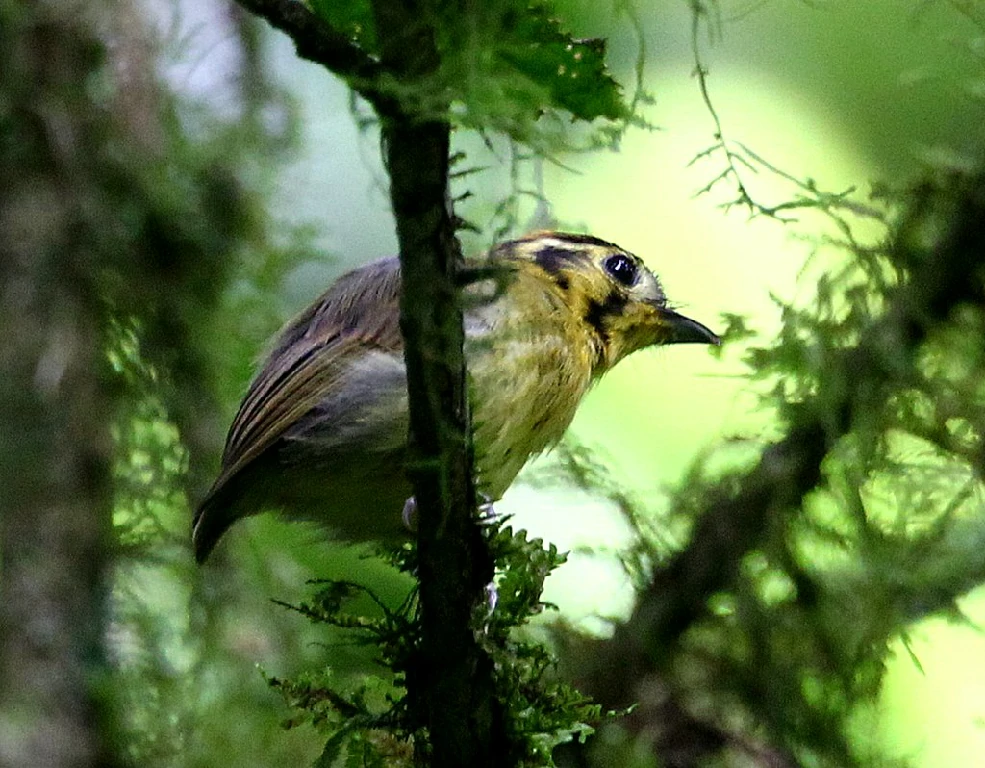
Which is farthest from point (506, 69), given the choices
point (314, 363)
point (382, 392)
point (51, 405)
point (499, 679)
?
point (51, 405)

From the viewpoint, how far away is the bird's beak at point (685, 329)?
141 inches

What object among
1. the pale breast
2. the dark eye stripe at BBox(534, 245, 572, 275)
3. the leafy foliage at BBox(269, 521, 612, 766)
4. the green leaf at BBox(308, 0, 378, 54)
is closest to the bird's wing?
the pale breast

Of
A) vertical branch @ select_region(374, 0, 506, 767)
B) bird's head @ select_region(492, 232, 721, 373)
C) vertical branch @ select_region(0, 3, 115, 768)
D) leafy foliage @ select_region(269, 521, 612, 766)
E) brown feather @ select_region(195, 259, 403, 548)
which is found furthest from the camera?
vertical branch @ select_region(0, 3, 115, 768)

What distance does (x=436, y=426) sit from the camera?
189 cm

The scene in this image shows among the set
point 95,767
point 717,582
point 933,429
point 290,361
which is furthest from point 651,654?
point 95,767

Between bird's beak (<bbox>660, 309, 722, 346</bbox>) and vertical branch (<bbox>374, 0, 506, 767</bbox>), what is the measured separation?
63.3 inches

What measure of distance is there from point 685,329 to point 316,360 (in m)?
0.93

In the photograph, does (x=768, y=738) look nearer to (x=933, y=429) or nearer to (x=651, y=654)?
(x=651, y=654)

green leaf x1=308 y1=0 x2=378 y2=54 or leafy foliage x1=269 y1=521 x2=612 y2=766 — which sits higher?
green leaf x1=308 y1=0 x2=378 y2=54

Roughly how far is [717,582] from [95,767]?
167 centimetres

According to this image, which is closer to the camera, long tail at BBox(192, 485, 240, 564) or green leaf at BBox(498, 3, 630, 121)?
green leaf at BBox(498, 3, 630, 121)

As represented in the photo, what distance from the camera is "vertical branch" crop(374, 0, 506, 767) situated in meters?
1.67

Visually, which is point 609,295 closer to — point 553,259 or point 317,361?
point 553,259

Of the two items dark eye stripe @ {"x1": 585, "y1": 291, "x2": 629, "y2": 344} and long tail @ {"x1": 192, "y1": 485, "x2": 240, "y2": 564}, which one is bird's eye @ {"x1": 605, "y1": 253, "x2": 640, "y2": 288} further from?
long tail @ {"x1": 192, "y1": 485, "x2": 240, "y2": 564}
